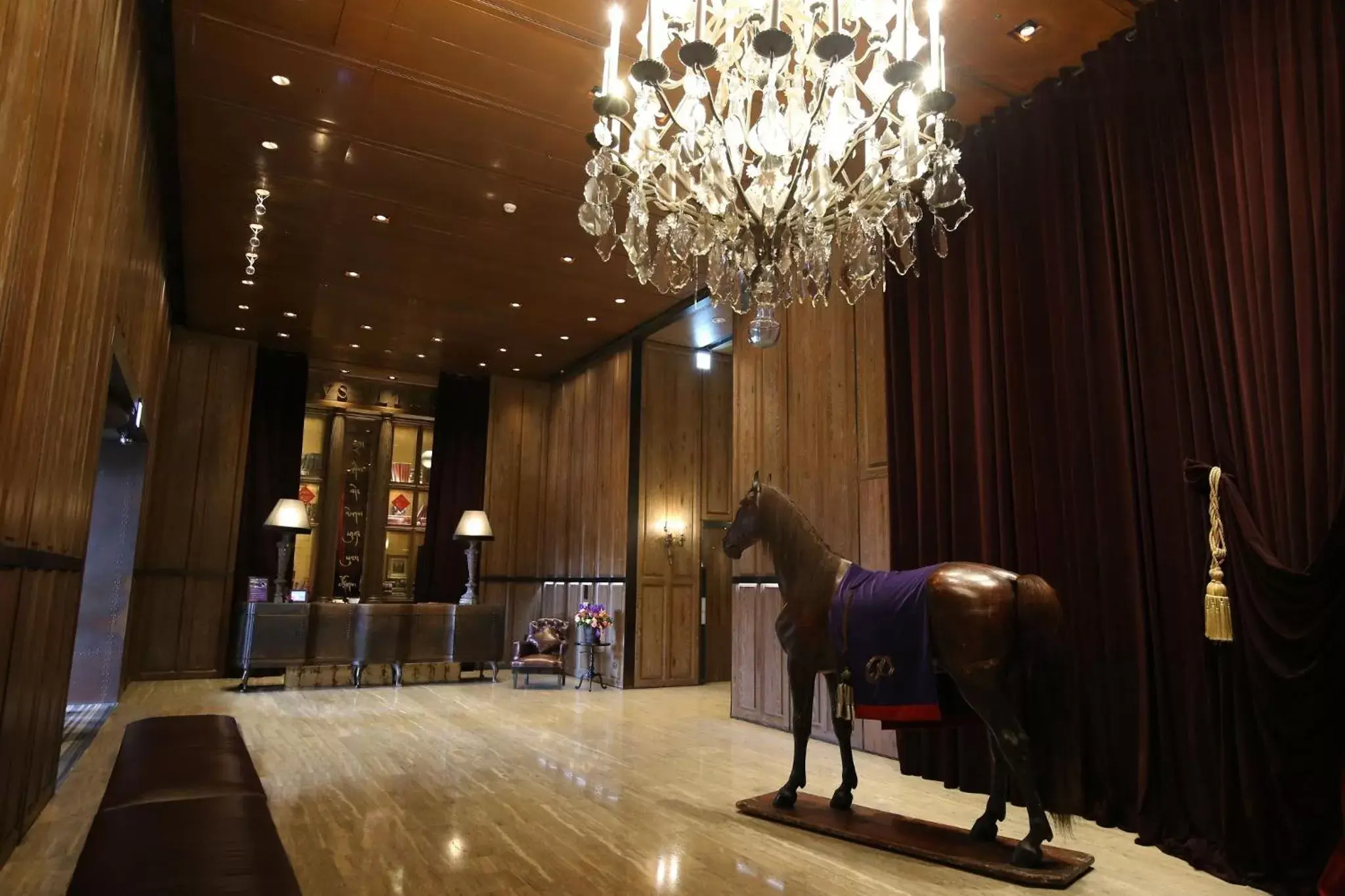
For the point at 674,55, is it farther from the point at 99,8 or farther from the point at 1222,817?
the point at 1222,817

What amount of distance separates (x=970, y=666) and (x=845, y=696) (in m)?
0.61

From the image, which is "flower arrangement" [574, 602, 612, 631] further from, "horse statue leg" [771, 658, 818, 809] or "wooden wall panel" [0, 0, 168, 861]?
"wooden wall panel" [0, 0, 168, 861]

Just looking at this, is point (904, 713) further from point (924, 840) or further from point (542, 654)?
point (542, 654)

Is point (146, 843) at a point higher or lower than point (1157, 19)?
lower

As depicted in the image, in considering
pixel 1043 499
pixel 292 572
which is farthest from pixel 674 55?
pixel 292 572

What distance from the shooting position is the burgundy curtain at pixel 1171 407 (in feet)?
9.86

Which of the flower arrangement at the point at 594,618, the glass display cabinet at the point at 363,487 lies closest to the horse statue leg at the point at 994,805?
the flower arrangement at the point at 594,618

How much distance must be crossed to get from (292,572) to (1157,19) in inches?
405

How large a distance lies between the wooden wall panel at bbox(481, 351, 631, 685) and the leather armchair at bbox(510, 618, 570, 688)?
1.56ft

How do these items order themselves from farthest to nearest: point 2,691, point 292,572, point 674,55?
point 292,572 < point 674,55 < point 2,691

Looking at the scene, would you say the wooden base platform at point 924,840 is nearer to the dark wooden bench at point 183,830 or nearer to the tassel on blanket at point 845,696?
the tassel on blanket at point 845,696

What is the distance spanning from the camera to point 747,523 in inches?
164

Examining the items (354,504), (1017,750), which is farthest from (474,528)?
(1017,750)

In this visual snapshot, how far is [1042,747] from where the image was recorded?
310 cm
